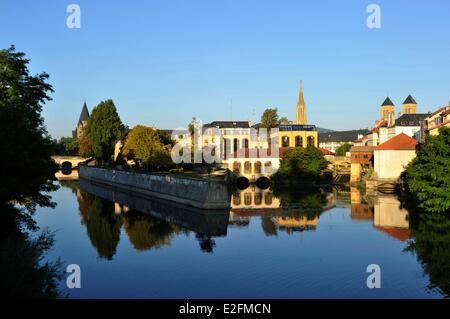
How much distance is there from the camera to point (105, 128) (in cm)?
8219

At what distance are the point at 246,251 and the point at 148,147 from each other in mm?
48949

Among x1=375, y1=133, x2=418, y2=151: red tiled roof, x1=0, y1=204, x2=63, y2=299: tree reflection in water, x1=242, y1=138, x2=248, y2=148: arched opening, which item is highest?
x1=242, y1=138, x2=248, y2=148: arched opening

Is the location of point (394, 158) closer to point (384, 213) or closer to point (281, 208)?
point (384, 213)

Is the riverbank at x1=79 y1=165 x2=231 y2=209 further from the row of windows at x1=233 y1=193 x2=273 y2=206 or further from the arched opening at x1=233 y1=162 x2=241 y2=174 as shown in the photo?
the arched opening at x1=233 y1=162 x2=241 y2=174

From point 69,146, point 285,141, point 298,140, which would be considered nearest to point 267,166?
point 285,141

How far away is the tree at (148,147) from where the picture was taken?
7494 cm

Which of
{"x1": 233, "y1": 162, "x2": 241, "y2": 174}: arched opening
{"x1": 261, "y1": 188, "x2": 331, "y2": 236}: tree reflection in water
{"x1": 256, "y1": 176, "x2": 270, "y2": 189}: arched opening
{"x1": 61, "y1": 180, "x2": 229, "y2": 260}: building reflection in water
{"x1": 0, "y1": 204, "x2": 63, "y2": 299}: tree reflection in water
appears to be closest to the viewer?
{"x1": 0, "y1": 204, "x2": 63, "y2": 299}: tree reflection in water

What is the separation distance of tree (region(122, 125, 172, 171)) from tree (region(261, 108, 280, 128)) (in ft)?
110

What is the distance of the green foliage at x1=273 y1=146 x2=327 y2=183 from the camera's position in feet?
248

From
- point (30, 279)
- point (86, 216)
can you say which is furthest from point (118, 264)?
point (86, 216)

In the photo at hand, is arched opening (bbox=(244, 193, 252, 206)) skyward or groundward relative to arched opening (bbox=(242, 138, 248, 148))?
groundward

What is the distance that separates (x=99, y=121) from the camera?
3255 inches

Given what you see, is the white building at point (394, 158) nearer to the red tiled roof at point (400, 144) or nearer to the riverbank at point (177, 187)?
the red tiled roof at point (400, 144)

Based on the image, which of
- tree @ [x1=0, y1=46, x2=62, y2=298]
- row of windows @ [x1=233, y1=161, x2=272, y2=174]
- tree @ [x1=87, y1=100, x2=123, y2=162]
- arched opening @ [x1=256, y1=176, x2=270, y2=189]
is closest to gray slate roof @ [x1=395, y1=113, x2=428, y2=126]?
row of windows @ [x1=233, y1=161, x2=272, y2=174]
